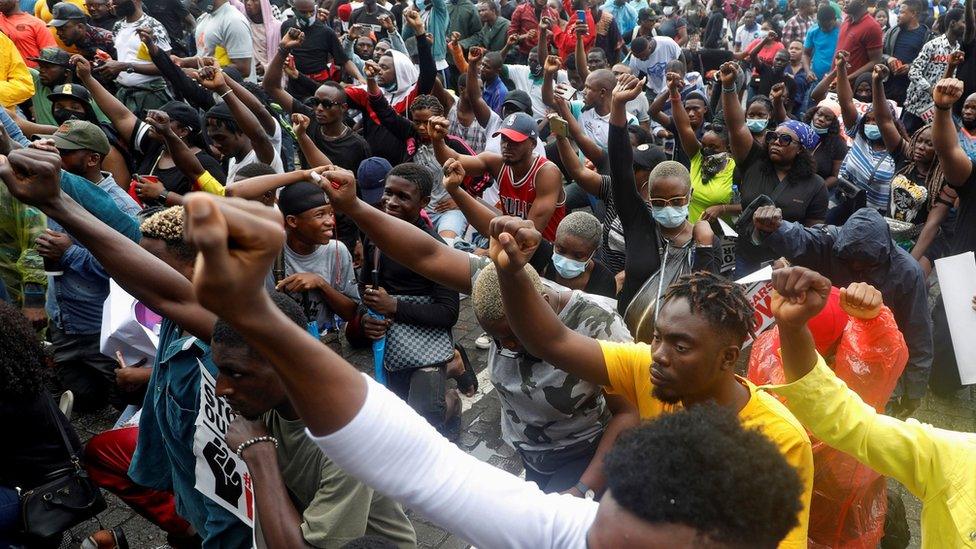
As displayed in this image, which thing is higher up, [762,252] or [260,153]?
[260,153]

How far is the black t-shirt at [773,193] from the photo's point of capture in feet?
17.9

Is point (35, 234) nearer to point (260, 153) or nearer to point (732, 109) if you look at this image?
point (260, 153)

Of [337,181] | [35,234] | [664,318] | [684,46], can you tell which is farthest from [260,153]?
[684,46]

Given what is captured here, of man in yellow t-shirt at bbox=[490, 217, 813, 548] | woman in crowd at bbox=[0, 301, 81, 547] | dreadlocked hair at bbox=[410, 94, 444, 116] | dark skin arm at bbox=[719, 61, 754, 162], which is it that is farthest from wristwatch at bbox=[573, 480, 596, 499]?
dreadlocked hair at bbox=[410, 94, 444, 116]

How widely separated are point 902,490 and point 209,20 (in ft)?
26.7

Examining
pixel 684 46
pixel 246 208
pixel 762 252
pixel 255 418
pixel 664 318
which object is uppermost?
pixel 246 208

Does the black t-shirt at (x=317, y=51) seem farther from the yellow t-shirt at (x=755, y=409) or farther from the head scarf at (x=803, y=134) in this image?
the yellow t-shirt at (x=755, y=409)

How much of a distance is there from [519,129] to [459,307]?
131cm

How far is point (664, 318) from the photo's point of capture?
8.34ft

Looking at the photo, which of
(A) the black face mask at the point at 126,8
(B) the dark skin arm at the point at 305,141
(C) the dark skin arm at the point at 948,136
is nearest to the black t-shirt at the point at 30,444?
(B) the dark skin arm at the point at 305,141

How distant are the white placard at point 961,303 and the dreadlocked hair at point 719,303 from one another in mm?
2420

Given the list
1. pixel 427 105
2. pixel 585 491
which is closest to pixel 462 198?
pixel 585 491

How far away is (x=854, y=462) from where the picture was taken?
2951 mm

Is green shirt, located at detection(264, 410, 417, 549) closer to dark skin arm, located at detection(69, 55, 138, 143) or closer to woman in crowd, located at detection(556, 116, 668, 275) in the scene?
woman in crowd, located at detection(556, 116, 668, 275)
